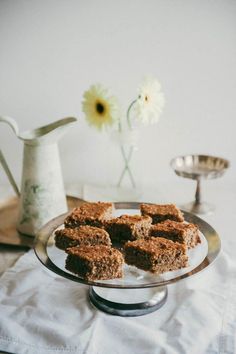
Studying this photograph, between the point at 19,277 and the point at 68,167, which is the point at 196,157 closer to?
the point at 68,167

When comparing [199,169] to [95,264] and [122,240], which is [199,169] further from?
[95,264]

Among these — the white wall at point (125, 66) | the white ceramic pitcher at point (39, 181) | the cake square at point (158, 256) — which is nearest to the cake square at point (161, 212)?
the cake square at point (158, 256)

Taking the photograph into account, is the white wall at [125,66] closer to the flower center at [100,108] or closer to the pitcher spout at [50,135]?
the flower center at [100,108]

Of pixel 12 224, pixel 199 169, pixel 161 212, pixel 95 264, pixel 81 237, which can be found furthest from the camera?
pixel 199 169

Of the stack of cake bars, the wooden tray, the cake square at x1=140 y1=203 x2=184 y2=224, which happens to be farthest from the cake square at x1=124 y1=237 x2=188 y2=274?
the wooden tray

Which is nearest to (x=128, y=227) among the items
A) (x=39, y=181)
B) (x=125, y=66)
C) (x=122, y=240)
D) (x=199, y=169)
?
(x=122, y=240)

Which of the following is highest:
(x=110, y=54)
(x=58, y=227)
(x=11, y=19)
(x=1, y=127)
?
(x=11, y=19)

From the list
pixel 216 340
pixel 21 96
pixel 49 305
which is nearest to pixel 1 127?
pixel 21 96
